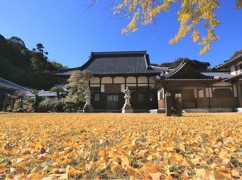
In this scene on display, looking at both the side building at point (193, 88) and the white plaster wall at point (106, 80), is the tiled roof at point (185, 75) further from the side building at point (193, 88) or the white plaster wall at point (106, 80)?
the white plaster wall at point (106, 80)

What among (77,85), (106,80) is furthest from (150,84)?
(77,85)

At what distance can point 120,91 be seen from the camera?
Answer: 21297 mm

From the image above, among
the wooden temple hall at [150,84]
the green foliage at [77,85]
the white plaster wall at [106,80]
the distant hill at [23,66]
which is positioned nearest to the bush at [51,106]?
the green foliage at [77,85]

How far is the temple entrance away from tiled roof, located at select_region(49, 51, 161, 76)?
2.48 m

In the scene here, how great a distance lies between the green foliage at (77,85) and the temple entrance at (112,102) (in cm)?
268

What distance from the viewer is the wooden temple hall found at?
17594mm

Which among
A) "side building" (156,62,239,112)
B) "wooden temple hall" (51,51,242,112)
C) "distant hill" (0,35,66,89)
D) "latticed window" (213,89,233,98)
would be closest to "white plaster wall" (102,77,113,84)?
"wooden temple hall" (51,51,242,112)

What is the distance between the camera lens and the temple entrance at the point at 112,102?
21.1 metres

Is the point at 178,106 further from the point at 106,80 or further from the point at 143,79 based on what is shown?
the point at 106,80

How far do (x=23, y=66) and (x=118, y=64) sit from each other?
1219 inches

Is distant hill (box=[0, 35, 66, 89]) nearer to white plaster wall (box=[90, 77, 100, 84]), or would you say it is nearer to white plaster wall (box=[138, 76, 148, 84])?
white plaster wall (box=[90, 77, 100, 84])

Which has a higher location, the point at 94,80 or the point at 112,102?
the point at 94,80

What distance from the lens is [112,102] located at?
69.9ft

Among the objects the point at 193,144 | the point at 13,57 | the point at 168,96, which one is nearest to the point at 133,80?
the point at 168,96
